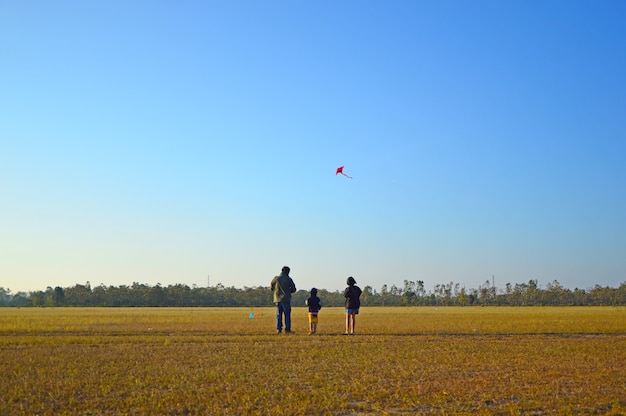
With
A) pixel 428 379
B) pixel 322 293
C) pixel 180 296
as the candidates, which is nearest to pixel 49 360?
pixel 428 379

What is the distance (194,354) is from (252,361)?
1.61 m

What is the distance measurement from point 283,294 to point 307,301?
83 centimetres

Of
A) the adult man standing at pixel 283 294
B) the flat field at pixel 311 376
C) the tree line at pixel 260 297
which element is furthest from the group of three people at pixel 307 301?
the tree line at pixel 260 297

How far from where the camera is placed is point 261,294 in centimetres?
10188

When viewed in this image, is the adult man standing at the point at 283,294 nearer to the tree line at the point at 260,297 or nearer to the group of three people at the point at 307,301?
the group of three people at the point at 307,301

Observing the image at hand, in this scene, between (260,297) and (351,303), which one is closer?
(351,303)

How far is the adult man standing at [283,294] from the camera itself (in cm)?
1745

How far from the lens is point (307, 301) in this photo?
17359 millimetres

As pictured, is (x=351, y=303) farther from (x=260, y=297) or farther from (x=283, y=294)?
(x=260, y=297)

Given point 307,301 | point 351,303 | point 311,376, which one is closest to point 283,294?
point 307,301

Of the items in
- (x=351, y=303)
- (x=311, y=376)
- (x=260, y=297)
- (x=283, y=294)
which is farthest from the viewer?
(x=260, y=297)

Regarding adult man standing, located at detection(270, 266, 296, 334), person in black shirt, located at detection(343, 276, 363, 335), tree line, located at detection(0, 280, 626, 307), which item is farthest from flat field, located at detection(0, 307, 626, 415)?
tree line, located at detection(0, 280, 626, 307)

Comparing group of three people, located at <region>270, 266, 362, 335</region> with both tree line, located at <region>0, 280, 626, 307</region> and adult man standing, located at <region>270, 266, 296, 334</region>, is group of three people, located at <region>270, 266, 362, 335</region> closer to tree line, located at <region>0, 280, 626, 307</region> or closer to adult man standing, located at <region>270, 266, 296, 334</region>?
adult man standing, located at <region>270, 266, 296, 334</region>

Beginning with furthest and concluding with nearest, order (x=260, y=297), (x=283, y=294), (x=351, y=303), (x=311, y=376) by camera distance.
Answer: (x=260, y=297) < (x=283, y=294) < (x=351, y=303) < (x=311, y=376)
